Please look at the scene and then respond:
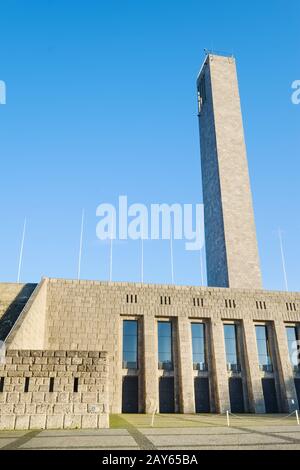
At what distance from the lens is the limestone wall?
13.6 m

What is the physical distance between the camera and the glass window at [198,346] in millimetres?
31734

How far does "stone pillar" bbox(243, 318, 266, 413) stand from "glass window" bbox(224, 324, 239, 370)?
1.05m

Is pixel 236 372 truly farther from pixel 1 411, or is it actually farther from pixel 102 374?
pixel 1 411

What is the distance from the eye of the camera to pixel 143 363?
30.2m

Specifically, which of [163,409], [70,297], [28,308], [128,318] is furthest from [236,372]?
[28,308]

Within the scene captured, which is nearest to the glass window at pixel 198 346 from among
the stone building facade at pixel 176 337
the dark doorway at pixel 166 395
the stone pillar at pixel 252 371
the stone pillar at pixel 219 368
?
the stone building facade at pixel 176 337

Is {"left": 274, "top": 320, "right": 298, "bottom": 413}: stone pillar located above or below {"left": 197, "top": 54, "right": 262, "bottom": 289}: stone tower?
below

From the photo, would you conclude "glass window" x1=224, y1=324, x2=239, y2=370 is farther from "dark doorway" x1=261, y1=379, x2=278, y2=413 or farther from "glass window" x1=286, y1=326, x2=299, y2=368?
"glass window" x1=286, y1=326, x2=299, y2=368

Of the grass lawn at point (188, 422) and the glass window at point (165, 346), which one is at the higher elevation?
the glass window at point (165, 346)

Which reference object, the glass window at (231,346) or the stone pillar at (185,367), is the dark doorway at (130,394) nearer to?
the stone pillar at (185,367)

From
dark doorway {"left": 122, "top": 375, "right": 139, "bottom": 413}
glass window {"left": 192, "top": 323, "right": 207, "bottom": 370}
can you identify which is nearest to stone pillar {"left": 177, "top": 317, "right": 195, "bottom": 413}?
glass window {"left": 192, "top": 323, "right": 207, "bottom": 370}

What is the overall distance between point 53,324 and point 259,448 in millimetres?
24481

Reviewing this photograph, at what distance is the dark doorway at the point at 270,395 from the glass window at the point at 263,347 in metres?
1.19

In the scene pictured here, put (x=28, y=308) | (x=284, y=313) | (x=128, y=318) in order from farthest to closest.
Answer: (x=284, y=313) → (x=128, y=318) → (x=28, y=308)
